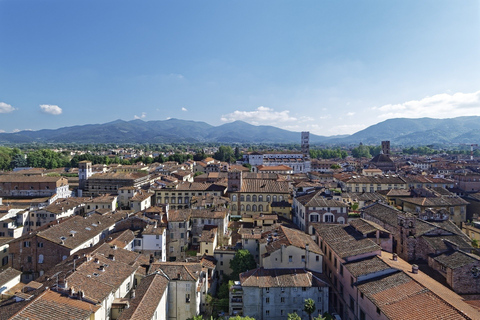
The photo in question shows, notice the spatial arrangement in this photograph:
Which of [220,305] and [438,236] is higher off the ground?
[438,236]

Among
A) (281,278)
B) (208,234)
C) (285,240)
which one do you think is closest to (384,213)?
(285,240)

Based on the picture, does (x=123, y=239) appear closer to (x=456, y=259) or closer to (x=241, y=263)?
(x=241, y=263)

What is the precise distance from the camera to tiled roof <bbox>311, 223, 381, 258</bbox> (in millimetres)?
31413

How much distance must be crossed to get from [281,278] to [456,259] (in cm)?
1620

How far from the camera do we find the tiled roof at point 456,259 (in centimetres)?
2686

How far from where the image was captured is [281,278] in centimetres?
3020

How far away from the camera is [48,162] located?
13838 centimetres

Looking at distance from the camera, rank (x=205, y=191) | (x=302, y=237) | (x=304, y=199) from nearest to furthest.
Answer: (x=302, y=237) → (x=304, y=199) → (x=205, y=191)

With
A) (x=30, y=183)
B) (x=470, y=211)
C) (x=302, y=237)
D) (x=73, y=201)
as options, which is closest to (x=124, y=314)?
(x=302, y=237)

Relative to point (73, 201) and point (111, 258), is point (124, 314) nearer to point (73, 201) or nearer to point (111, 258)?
point (111, 258)

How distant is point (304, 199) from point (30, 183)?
6783 centimetres

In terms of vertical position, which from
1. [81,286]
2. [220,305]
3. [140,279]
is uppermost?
[81,286]

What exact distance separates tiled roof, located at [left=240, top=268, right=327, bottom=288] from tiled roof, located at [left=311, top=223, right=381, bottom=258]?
4.04 m

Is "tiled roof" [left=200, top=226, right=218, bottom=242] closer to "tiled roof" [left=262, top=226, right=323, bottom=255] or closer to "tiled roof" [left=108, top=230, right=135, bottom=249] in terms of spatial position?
"tiled roof" [left=262, top=226, right=323, bottom=255]
